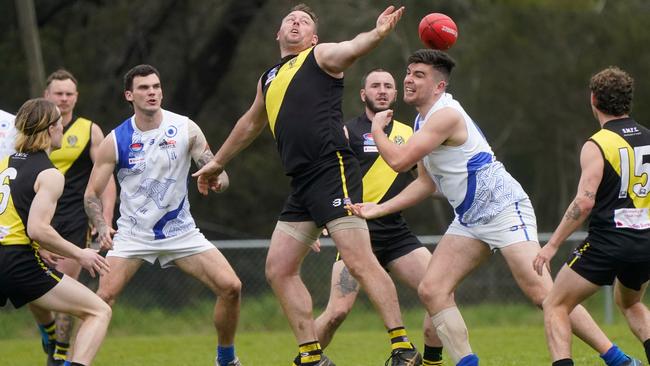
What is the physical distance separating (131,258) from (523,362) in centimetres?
361

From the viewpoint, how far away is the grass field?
10.2m

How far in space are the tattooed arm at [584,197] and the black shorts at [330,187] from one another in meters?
1.29

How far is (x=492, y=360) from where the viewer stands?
9.48 m

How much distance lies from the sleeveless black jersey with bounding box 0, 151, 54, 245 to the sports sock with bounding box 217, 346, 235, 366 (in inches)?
74.0

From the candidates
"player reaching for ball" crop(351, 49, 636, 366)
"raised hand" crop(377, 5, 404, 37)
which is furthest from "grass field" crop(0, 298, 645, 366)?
"raised hand" crop(377, 5, 404, 37)

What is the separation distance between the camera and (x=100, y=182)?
310 inches

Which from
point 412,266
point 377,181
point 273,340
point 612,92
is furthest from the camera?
point 273,340

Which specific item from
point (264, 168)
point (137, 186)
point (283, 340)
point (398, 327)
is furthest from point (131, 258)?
point (264, 168)

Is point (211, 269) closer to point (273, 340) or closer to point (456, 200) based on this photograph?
point (456, 200)

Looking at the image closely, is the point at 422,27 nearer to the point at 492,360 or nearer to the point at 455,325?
the point at 455,325

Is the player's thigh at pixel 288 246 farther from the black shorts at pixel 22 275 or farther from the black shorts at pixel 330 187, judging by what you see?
the black shorts at pixel 22 275

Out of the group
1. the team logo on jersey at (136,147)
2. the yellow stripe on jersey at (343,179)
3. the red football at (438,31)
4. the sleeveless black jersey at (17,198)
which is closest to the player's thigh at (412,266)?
the yellow stripe on jersey at (343,179)

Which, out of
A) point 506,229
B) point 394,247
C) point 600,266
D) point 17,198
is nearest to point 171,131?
point 17,198

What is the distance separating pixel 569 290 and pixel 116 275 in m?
3.27
